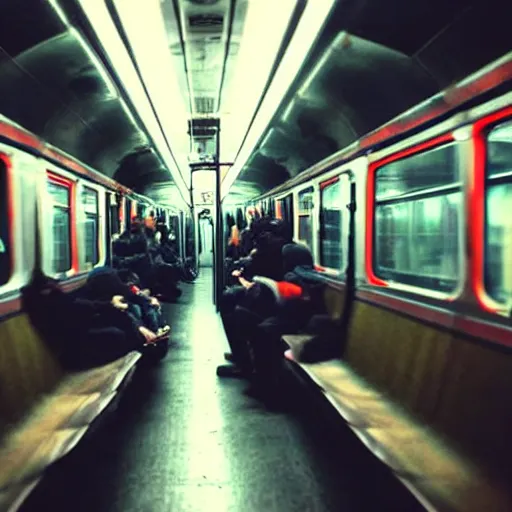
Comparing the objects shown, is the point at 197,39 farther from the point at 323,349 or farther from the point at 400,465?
the point at 400,465

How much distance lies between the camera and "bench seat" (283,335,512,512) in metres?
2.44

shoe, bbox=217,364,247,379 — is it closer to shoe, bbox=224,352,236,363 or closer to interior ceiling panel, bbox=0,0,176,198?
shoe, bbox=224,352,236,363

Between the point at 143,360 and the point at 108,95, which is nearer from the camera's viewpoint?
the point at 108,95

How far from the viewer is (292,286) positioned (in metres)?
5.68

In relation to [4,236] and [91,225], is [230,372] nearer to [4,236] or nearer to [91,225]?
[4,236]

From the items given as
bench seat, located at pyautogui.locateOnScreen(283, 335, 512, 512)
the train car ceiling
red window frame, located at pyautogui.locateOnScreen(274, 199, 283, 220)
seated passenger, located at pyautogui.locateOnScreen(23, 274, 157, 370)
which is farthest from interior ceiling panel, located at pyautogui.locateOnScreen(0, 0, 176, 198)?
red window frame, located at pyautogui.locateOnScreen(274, 199, 283, 220)

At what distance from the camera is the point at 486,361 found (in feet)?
9.45

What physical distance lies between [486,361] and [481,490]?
565 mm

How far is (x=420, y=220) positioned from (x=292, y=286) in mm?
1672

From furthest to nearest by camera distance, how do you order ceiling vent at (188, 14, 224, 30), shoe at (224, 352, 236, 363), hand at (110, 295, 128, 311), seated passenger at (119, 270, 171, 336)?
shoe at (224, 352, 236, 363)
seated passenger at (119, 270, 171, 336)
ceiling vent at (188, 14, 224, 30)
hand at (110, 295, 128, 311)

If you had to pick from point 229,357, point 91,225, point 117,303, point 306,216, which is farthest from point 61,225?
point 306,216

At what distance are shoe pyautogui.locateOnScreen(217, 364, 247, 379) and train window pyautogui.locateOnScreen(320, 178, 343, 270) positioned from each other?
4.53ft

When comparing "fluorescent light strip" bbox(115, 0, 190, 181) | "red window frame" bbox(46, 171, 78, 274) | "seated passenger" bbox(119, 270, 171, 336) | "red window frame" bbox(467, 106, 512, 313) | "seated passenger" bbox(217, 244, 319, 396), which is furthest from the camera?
"seated passenger" bbox(119, 270, 171, 336)

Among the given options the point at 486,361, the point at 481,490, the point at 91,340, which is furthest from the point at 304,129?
the point at 481,490
